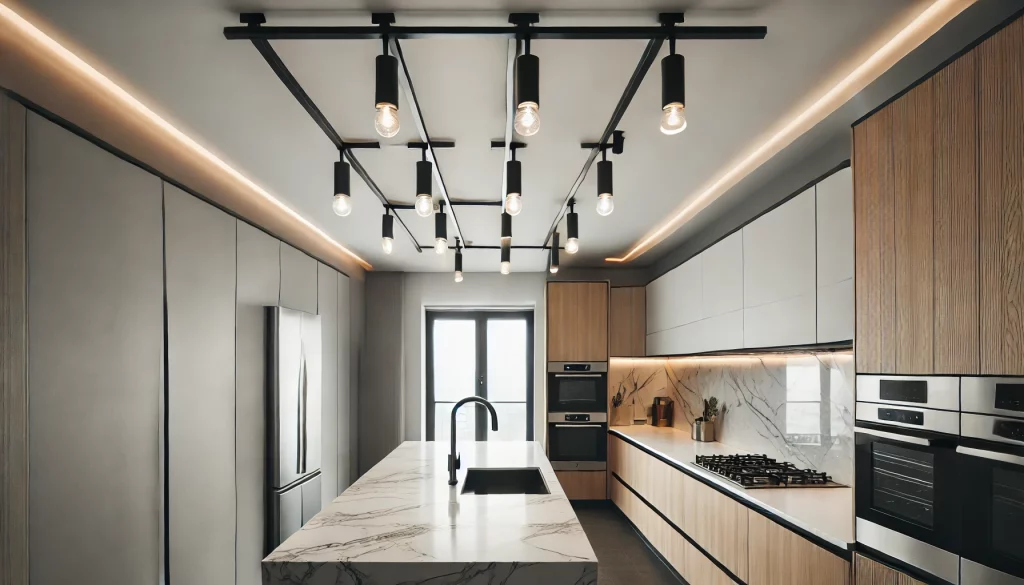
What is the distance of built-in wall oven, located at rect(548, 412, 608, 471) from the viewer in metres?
6.88

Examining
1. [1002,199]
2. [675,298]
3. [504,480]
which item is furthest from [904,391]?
[675,298]

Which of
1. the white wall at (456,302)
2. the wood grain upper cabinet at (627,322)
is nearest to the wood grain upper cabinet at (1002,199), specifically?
the wood grain upper cabinet at (627,322)

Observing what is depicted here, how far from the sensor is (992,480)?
1672 mm

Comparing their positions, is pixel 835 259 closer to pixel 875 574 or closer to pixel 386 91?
pixel 875 574

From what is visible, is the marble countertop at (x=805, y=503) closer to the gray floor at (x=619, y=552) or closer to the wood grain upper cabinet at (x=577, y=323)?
the gray floor at (x=619, y=552)

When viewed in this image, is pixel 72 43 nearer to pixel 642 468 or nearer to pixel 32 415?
pixel 32 415

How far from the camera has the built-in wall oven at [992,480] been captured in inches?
62.2

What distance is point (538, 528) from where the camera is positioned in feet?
7.14

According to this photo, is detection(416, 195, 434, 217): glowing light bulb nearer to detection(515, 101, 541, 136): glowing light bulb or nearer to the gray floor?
detection(515, 101, 541, 136): glowing light bulb

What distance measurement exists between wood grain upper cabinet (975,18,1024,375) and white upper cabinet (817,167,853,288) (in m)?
0.95

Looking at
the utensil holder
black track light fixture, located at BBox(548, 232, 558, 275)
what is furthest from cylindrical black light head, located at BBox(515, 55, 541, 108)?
the utensil holder

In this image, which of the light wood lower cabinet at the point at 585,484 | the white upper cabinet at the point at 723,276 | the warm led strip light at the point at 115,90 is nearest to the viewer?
the warm led strip light at the point at 115,90

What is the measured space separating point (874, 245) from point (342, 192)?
203 cm

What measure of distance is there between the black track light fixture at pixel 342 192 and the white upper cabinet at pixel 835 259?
80.0 inches
